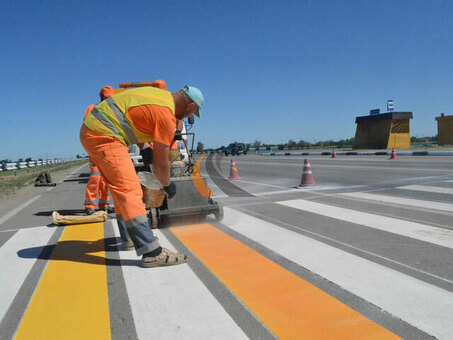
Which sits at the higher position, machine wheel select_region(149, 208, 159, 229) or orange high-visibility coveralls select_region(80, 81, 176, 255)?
orange high-visibility coveralls select_region(80, 81, 176, 255)

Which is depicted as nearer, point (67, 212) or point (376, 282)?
point (376, 282)

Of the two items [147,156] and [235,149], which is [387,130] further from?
[147,156]

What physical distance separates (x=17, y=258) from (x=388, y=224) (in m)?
4.49

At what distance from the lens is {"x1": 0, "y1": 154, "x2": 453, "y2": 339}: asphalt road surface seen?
7.25ft

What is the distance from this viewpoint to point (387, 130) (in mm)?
36938

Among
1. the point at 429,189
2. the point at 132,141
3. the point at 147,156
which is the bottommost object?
the point at 429,189

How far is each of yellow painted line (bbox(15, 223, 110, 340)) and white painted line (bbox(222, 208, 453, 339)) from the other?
1.74 m

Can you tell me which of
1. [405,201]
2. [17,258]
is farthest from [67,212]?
[405,201]

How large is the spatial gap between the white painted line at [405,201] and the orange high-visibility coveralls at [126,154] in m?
4.83

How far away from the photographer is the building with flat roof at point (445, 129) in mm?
36000

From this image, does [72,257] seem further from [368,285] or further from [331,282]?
[368,285]

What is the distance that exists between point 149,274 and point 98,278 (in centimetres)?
44

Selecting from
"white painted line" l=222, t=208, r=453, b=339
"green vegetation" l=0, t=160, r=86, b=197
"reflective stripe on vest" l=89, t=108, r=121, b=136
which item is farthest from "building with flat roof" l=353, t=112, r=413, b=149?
"reflective stripe on vest" l=89, t=108, r=121, b=136

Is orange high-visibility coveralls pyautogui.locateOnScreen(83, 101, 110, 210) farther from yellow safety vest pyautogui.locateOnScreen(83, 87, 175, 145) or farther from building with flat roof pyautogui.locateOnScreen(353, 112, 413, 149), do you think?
building with flat roof pyautogui.locateOnScreen(353, 112, 413, 149)
